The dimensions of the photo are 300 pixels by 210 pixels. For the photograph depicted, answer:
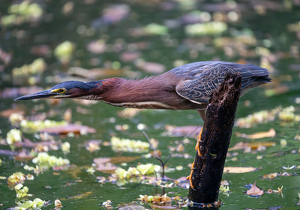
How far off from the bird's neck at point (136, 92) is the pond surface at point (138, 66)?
786mm

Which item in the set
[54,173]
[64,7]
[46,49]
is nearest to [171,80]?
[54,173]

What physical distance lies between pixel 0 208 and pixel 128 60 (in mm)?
5160

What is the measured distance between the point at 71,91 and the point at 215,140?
1.36 m

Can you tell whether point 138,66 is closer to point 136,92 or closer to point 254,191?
point 136,92

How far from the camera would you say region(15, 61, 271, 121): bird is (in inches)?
140

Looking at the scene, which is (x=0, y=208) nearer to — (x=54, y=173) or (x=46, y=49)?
(x=54, y=173)

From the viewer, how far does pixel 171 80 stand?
12.4ft

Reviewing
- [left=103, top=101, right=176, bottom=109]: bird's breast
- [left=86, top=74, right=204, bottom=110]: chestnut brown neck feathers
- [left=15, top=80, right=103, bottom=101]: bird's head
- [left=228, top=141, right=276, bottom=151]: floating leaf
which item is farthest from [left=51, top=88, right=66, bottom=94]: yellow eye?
[left=228, top=141, right=276, bottom=151]: floating leaf

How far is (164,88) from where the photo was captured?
371 centimetres

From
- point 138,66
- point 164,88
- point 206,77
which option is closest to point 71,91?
point 164,88

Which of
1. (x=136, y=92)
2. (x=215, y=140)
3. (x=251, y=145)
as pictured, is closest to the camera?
(x=215, y=140)

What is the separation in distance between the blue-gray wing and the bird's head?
2.61ft

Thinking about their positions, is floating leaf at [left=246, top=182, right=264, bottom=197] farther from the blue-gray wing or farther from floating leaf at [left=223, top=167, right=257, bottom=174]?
the blue-gray wing

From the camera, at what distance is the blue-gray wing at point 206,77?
3.67 metres
